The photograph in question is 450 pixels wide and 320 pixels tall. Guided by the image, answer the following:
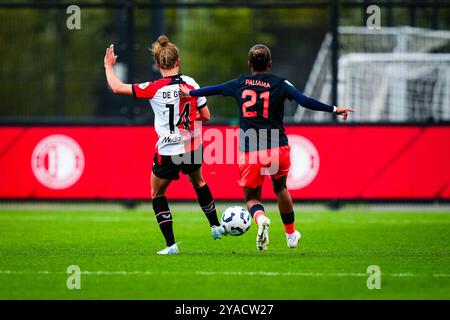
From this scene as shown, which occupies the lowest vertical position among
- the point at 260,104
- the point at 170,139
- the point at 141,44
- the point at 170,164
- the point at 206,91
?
the point at 170,164

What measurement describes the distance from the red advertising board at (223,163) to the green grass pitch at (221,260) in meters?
1.83

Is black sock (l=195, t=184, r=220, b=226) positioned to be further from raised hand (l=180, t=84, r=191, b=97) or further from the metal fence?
the metal fence

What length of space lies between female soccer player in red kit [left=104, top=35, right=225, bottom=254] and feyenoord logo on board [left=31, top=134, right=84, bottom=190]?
683 centimetres

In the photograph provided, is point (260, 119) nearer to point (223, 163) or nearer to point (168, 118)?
point (168, 118)

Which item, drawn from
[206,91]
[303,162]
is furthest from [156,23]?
[206,91]

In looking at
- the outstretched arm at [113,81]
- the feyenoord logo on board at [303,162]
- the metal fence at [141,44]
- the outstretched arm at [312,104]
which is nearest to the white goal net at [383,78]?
the metal fence at [141,44]

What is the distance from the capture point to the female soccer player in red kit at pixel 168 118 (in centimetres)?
1030

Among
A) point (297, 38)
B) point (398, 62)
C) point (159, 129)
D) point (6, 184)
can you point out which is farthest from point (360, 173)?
point (159, 129)

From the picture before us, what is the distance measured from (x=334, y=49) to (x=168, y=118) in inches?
306

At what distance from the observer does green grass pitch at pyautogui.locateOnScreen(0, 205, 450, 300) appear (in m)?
8.18

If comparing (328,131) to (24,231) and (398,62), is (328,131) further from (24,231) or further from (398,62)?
(24,231)

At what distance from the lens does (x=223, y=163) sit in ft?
55.9

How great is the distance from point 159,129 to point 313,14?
9.50m

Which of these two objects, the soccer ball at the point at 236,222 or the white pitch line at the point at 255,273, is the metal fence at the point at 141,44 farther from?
the white pitch line at the point at 255,273
